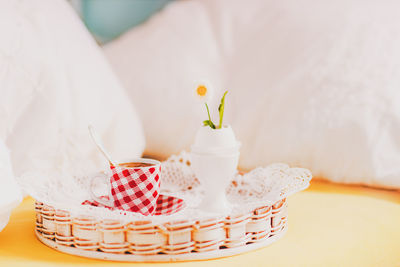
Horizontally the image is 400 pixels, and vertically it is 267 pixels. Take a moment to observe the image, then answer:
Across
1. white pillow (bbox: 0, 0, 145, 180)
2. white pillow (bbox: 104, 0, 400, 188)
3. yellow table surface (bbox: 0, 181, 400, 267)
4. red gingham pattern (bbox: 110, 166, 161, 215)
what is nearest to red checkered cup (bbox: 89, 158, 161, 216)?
red gingham pattern (bbox: 110, 166, 161, 215)

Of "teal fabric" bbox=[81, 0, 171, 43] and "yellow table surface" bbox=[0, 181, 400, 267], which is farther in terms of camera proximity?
"teal fabric" bbox=[81, 0, 171, 43]

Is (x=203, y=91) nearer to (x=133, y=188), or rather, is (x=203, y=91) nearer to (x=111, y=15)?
(x=133, y=188)

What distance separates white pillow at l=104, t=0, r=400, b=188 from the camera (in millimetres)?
994

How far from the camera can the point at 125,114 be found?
1118 mm

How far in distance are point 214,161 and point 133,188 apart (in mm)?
125

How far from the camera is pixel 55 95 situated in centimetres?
98

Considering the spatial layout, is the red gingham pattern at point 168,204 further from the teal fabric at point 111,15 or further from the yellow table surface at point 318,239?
the teal fabric at point 111,15

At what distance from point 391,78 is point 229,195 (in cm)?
44

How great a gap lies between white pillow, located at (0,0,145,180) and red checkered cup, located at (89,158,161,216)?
0.99 ft

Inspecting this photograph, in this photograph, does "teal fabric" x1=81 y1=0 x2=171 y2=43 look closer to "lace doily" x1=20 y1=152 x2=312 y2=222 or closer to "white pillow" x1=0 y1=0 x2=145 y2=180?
"white pillow" x1=0 y1=0 x2=145 y2=180

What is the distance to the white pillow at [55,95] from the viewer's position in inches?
36.3

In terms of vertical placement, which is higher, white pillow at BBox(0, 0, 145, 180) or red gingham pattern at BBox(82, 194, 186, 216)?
white pillow at BBox(0, 0, 145, 180)

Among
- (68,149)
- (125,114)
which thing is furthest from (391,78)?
(68,149)

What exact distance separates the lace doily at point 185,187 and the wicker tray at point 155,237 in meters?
0.01
